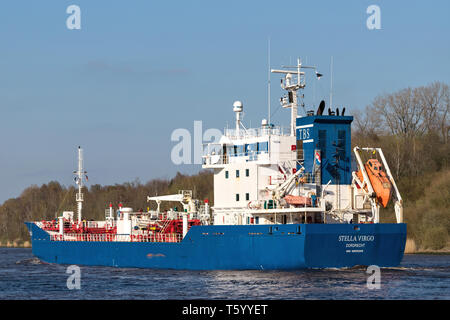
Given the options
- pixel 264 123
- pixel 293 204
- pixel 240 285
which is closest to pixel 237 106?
pixel 264 123

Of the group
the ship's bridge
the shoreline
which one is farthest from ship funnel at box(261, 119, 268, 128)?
the shoreline

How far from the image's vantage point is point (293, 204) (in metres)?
38.7

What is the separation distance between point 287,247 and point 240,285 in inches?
169

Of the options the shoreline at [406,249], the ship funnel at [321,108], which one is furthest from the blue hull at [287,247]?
the shoreline at [406,249]

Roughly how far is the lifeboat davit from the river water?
11.9 ft

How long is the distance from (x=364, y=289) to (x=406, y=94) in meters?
44.0

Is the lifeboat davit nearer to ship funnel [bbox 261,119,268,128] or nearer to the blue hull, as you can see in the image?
the blue hull

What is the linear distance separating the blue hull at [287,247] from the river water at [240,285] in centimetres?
59

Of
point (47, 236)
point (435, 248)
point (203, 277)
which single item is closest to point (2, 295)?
point (203, 277)

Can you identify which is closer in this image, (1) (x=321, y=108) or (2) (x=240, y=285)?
(2) (x=240, y=285)

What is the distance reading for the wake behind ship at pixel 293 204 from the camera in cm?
3756

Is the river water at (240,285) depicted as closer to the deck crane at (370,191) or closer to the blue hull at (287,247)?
the blue hull at (287,247)

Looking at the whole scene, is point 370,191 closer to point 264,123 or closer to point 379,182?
point 379,182
